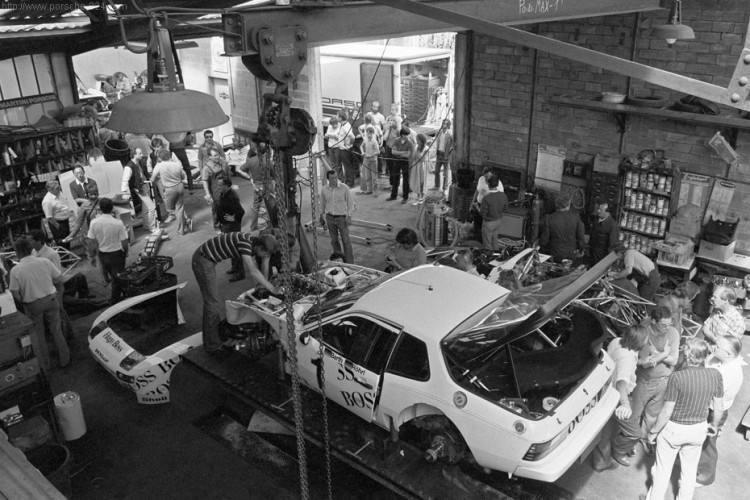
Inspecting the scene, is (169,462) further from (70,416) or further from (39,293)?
(39,293)

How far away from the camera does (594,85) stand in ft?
38.4

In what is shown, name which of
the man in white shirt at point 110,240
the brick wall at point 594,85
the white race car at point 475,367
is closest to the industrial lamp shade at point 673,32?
the brick wall at point 594,85

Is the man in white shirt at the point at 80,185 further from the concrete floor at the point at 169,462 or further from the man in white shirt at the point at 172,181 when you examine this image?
the concrete floor at the point at 169,462

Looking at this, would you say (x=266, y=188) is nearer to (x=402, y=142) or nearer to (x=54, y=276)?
(x=54, y=276)

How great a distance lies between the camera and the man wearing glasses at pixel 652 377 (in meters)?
6.76

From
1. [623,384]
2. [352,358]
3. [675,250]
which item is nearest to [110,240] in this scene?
[352,358]

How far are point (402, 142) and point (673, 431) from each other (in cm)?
1074

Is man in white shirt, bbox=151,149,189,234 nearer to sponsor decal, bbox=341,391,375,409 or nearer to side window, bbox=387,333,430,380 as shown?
sponsor decal, bbox=341,391,375,409

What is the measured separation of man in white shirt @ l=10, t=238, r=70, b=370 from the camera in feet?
27.9

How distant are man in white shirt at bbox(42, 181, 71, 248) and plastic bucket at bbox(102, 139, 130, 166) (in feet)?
9.15

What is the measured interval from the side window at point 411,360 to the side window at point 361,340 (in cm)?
10

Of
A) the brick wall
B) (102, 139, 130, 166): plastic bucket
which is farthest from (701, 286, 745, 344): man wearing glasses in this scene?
(102, 139, 130, 166): plastic bucket

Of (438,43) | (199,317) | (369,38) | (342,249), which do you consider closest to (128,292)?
(199,317)

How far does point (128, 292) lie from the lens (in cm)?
1013
